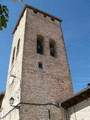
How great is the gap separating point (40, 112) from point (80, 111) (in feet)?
5.95

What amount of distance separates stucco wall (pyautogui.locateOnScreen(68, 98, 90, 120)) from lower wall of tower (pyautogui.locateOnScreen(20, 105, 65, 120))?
22.4 inches

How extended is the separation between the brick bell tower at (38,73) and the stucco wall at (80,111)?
2.11 ft

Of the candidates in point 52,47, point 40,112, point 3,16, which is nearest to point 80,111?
point 40,112

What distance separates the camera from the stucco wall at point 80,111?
9.93 metres

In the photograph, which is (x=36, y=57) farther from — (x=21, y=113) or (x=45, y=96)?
(x=21, y=113)

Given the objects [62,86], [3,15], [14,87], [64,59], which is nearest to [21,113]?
[14,87]

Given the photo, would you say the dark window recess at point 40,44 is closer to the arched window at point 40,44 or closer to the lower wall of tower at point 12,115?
the arched window at point 40,44

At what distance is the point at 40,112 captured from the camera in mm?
10711

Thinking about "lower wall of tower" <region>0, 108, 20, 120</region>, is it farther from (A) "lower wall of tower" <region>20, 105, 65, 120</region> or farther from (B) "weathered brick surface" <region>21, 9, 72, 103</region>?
(B) "weathered brick surface" <region>21, 9, 72, 103</region>

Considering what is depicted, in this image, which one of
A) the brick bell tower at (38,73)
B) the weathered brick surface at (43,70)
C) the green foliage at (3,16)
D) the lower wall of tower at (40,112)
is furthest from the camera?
the weathered brick surface at (43,70)

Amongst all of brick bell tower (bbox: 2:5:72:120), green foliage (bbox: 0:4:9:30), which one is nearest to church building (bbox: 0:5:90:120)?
brick bell tower (bbox: 2:5:72:120)

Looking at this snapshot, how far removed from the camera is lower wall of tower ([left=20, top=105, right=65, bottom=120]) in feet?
33.9

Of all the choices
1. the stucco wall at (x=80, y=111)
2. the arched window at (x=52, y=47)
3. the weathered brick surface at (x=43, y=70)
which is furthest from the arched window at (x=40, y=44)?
the stucco wall at (x=80, y=111)

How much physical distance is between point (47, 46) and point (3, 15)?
11.0 metres
